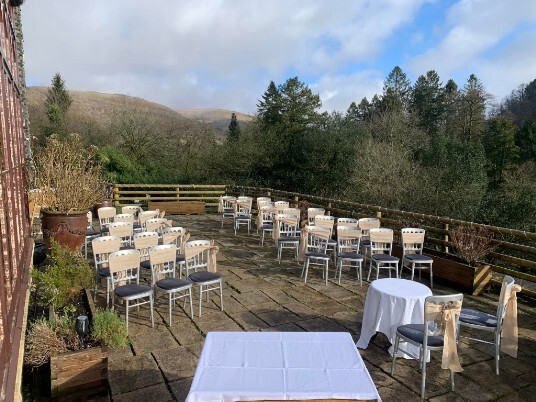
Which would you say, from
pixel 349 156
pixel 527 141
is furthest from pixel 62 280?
pixel 527 141

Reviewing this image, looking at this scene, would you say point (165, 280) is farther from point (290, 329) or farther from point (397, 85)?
point (397, 85)

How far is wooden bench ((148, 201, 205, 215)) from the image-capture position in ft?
43.8

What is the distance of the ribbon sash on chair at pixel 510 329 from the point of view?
3.68 m

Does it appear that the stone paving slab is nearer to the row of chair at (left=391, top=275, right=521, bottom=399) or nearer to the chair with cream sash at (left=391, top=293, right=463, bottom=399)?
the row of chair at (left=391, top=275, right=521, bottom=399)

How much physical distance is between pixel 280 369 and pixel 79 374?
1738 millimetres

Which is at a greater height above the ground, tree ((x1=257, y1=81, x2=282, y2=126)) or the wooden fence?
tree ((x1=257, y1=81, x2=282, y2=126))

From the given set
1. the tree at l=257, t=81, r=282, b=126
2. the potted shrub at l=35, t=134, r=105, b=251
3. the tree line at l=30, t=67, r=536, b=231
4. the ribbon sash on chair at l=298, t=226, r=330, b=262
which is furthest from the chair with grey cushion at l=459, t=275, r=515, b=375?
the tree at l=257, t=81, r=282, b=126

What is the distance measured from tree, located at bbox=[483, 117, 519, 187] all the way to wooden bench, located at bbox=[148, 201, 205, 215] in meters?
17.4

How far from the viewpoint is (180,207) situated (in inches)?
529

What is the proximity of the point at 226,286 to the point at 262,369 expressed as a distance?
367 centimetres

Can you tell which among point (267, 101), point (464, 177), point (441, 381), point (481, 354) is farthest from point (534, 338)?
point (267, 101)

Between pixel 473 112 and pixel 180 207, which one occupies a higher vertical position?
pixel 473 112

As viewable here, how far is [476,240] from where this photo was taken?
5.96m

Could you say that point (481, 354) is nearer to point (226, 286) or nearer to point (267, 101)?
point (226, 286)
